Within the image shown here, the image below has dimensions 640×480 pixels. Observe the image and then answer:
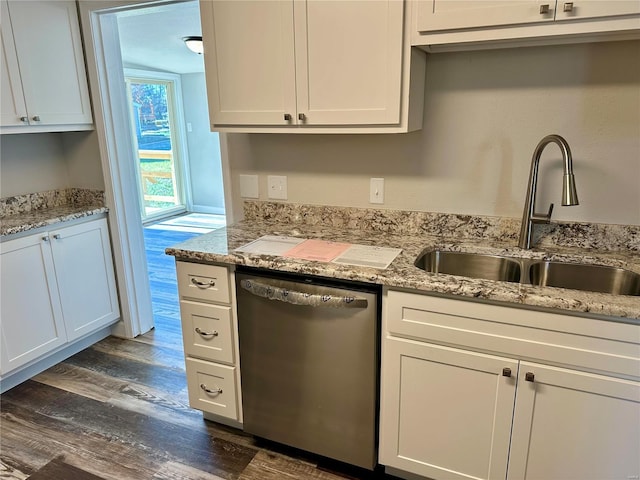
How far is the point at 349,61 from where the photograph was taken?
1663mm

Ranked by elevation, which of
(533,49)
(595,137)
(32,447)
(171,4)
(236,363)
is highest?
(171,4)

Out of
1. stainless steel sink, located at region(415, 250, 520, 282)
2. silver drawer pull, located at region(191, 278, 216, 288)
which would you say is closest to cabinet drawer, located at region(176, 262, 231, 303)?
silver drawer pull, located at region(191, 278, 216, 288)

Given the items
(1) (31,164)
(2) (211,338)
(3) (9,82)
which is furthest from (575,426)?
(1) (31,164)

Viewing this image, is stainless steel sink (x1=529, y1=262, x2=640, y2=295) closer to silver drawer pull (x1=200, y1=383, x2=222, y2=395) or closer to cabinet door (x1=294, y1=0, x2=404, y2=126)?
cabinet door (x1=294, y1=0, x2=404, y2=126)

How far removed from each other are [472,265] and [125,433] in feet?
5.81

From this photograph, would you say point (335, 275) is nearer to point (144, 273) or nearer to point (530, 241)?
point (530, 241)

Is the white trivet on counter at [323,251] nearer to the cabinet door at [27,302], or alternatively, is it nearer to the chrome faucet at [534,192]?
the chrome faucet at [534,192]

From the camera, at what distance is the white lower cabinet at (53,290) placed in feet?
7.48

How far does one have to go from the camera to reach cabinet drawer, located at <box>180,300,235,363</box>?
6.12ft

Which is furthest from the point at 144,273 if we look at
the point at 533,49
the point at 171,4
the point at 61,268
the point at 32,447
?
the point at 533,49

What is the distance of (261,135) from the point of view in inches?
86.7

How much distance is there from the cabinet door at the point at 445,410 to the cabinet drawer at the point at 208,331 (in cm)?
69

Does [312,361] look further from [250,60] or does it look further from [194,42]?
[194,42]

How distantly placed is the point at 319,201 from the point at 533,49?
1.10 m
